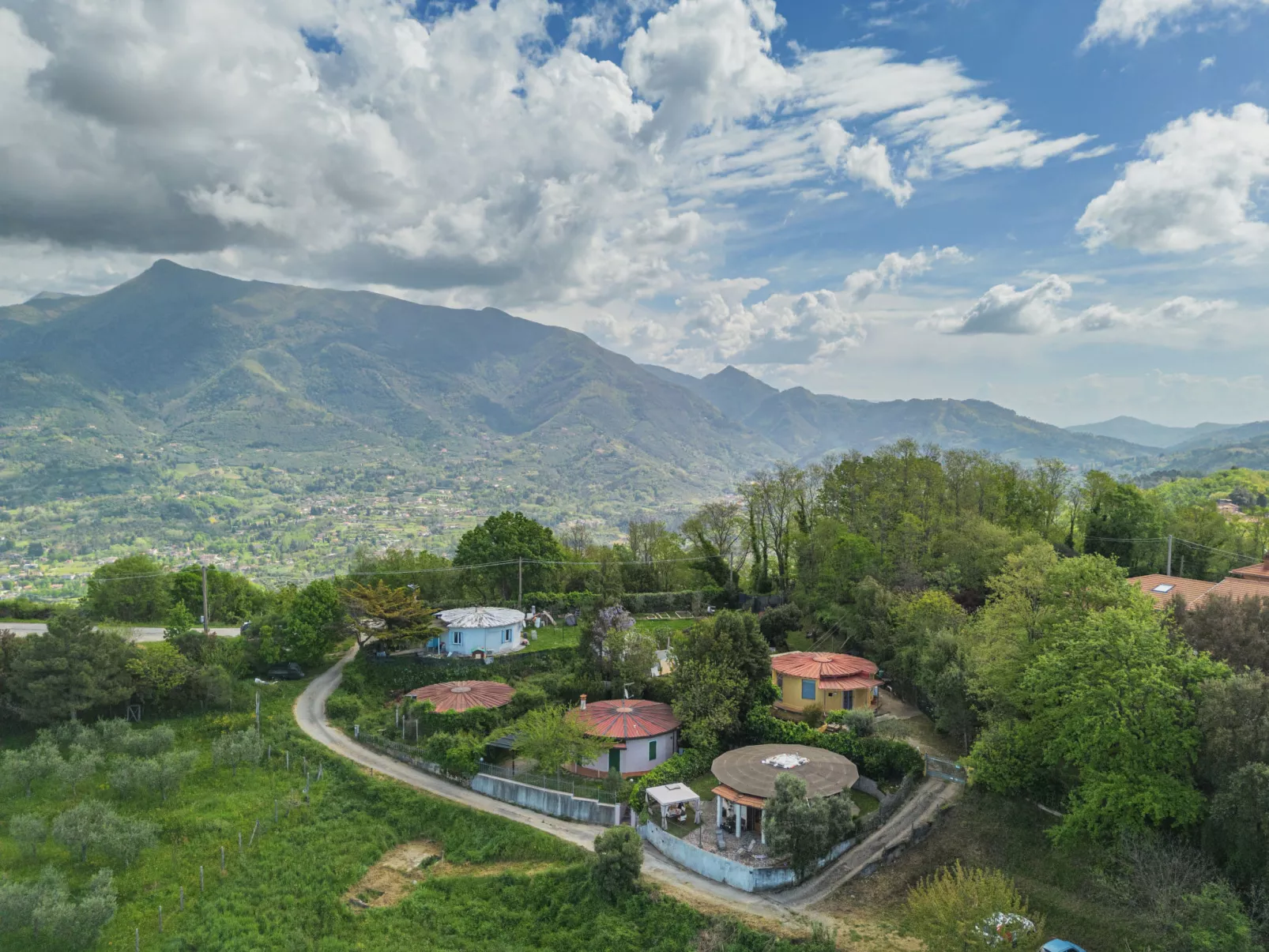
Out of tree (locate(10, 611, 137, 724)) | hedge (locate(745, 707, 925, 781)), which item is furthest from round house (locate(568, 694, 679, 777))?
tree (locate(10, 611, 137, 724))

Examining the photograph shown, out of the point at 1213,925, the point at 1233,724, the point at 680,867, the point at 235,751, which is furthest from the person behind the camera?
the point at 235,751

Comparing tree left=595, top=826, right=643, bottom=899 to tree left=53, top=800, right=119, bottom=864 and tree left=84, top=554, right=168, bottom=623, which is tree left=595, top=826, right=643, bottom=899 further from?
tree left=84, top=554, right=168, bottom=623

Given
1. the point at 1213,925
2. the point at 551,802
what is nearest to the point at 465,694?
the point at 551,802

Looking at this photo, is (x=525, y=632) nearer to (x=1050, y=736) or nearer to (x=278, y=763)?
(x=278, y=763)

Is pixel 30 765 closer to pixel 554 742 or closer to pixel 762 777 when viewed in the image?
pixel 554 742

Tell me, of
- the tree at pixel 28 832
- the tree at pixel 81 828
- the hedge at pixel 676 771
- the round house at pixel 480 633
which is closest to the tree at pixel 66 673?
the tree at pixel 28 832

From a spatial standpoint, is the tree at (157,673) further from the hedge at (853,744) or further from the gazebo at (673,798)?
the hedge at (853,744)
